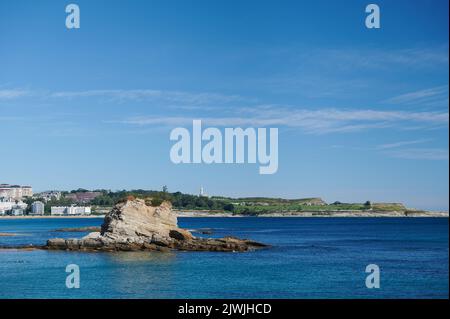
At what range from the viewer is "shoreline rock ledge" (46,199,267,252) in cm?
5519

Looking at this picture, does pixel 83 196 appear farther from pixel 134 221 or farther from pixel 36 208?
pixel 134 221

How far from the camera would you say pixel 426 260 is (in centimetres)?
4862

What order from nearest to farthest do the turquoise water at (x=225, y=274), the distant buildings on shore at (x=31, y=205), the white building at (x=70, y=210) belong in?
1. the turquoise water at (x=225, y=274)
2. the white building at (x=70, y=210)
3. the distant buildings on shore at (x=31, y=205)

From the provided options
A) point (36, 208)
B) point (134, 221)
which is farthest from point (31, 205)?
point (134, 221)

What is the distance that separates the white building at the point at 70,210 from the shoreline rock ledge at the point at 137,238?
100997 millimetres

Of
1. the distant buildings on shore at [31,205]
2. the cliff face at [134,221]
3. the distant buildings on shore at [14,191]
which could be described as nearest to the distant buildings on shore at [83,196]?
the distant buildings on shore at [31,205]

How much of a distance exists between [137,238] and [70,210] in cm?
11639

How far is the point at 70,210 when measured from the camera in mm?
167000

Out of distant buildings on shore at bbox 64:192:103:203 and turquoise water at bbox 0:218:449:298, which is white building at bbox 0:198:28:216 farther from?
turquoise water at bbox 0:218:449:298

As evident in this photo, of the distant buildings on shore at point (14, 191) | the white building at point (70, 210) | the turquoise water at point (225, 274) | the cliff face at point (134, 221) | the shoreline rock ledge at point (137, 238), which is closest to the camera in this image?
the turquoise water at point (225, 274)

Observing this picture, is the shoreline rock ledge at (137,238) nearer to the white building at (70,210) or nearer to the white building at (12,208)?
the white building at (70,210)

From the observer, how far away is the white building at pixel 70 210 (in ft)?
515
